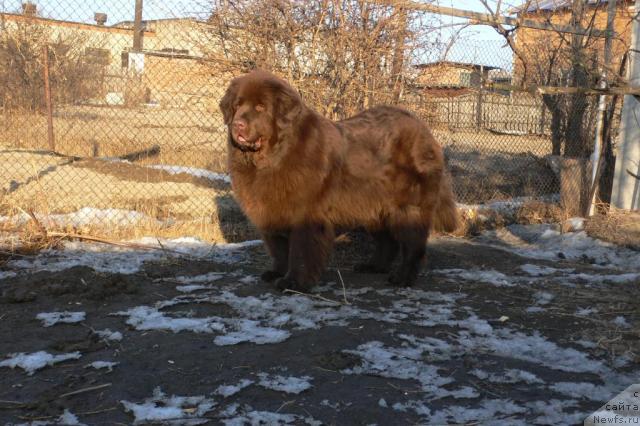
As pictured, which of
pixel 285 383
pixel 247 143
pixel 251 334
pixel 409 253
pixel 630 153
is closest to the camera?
pixel 285 383

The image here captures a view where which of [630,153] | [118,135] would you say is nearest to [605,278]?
[630,153]

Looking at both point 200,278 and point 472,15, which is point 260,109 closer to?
point 200,278

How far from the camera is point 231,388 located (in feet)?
8.47

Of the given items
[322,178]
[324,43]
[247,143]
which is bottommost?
[322,178]

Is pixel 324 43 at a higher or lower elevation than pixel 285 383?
higher

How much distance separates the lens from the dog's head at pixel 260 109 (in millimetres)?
3940

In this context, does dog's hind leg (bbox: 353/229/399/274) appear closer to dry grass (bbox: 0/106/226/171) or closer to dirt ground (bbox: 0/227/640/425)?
dirt ground (bbox: 0/227/640/425)

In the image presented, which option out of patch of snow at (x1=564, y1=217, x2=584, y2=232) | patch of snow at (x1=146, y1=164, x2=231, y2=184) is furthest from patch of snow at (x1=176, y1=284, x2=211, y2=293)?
patch of snow at (x1=564, y1=217, x2=584, y2=232)

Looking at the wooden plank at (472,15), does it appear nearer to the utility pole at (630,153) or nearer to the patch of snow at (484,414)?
the utility pole at (630,153)

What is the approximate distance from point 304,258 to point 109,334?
57.1 inches

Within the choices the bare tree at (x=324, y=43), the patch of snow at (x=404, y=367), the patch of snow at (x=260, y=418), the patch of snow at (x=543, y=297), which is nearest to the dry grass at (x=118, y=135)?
the bare tree at (x=324, y=43)

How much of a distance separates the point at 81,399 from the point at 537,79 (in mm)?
9162

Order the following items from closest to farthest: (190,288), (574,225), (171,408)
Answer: (171,408) → (190,288) → (574,225)

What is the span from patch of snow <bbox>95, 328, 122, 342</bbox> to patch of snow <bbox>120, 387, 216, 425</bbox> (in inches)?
27.5
